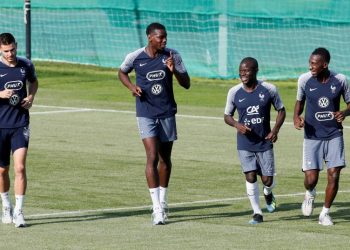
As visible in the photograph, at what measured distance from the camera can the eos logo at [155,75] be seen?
15688 millimetres

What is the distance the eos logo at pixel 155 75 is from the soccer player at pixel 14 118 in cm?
137

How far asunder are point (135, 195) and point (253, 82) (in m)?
2.86

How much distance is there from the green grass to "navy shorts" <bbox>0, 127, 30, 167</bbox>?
85cm

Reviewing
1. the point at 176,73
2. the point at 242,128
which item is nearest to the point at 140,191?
the point at 176,73

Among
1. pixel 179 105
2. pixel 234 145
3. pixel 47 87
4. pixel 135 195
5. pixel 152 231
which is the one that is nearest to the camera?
pixel 152 231

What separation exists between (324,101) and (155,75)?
2.01m

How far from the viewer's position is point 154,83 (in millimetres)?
15695

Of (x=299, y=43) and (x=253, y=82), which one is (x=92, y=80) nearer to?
(x=299, y=43)

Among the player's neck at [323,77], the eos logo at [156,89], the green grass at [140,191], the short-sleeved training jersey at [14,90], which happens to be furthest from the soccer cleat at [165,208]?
the player's neck at [323,77]

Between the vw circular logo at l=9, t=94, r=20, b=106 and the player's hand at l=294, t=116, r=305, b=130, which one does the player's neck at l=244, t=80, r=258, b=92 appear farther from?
the vw circular logo at l=9, t=94, r=20, b=106

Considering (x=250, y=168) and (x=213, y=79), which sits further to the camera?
(x=213, y=79)

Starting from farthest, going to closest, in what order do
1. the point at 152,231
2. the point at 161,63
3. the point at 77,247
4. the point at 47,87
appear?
the point at 47,87 → the point at 161,63 → the point at 152,231 → the point at 77,247

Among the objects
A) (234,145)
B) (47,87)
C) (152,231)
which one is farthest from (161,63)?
(47,87)

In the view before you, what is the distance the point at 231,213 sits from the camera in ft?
53.0
